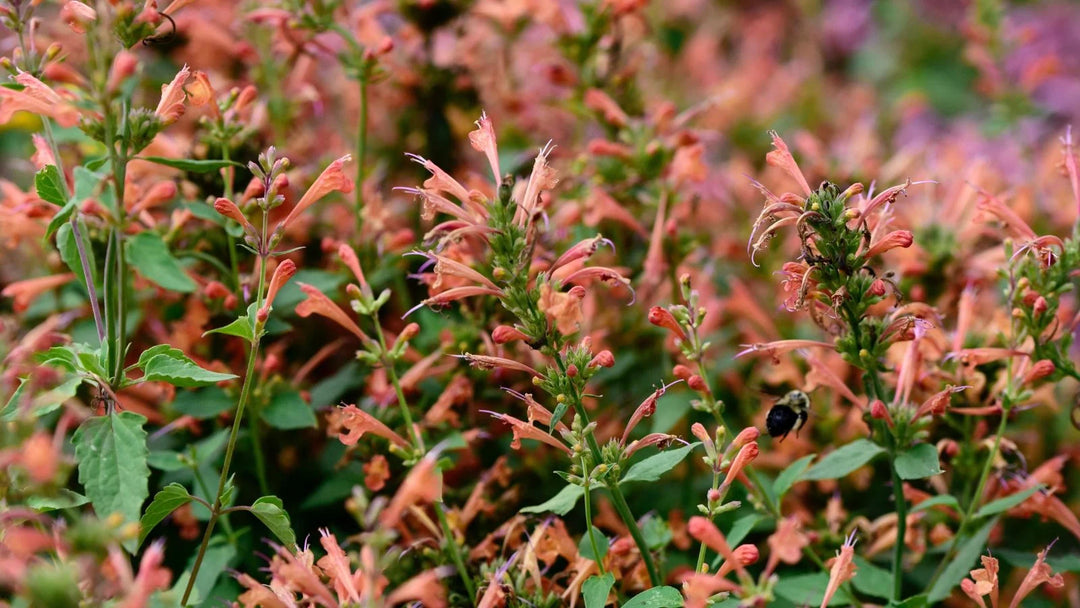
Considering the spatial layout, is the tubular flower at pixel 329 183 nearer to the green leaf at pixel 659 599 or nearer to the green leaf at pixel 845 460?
the green leaf at pixel 659 599

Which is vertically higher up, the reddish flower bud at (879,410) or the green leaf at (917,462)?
the reddish flower bud at (879,410)

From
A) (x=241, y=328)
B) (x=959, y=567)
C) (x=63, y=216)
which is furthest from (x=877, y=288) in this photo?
(x=63, y=216)

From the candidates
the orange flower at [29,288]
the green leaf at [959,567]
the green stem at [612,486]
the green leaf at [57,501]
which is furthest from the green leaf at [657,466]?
the orange flower at [29,288]

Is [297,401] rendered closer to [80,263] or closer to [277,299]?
[277,299]

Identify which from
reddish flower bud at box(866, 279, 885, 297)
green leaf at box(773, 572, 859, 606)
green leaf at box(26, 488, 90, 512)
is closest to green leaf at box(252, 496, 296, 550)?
green leaf at box(26, 488, 90, 512)

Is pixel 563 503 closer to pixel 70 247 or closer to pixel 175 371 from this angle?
pixel 175 371

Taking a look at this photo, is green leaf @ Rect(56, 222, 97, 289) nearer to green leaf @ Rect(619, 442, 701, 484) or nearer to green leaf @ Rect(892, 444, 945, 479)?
green leaf @ Rect(619, 442, 701, 484)

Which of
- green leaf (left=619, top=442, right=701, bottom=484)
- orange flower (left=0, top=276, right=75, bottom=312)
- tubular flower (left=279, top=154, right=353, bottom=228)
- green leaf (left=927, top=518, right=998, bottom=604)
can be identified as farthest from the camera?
orange flower (left=0, top=276, right=75, bottom=312)
